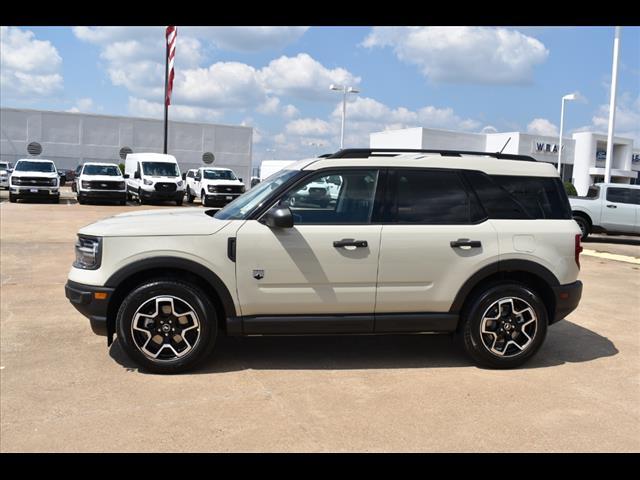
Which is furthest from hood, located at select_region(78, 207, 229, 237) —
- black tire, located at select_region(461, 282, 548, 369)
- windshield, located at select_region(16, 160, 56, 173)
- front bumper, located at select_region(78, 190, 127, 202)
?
windshield, located at select_region(16, 160, 56, 173)

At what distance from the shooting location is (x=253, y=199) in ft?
16.9

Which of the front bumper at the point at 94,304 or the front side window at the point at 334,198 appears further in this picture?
the front side window at the point at 334,198

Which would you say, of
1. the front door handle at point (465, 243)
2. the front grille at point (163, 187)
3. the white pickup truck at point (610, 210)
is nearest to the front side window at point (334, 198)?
the front door handle at point (465, 243)

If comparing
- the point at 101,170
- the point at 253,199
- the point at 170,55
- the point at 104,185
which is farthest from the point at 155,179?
the point at 253,199

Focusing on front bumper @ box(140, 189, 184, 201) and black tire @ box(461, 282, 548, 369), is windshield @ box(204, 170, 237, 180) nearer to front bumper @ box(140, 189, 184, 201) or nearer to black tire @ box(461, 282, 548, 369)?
front bumper @ box(140, 189, 184, 201)

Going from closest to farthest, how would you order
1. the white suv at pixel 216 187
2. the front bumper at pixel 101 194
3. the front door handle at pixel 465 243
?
the front door handle at pixel 465 243 < the front bumper at pixel 101 194 < the white suv at pixel 216 187

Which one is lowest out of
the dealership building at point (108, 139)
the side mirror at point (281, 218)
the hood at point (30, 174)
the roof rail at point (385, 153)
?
the side mirror at point (281, 218)

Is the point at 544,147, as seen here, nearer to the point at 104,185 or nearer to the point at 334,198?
the point at 104,185

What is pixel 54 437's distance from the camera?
3.63 meters

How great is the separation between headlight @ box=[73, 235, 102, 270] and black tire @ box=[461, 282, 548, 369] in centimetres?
301

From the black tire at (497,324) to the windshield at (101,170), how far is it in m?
24.8

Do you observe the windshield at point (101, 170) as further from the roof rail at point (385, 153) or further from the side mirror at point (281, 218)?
the side mirror at point (281, 218)

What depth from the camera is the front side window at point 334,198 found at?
193 inches

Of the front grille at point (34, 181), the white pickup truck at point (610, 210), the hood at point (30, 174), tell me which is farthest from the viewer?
the hood at point (30, 174)
